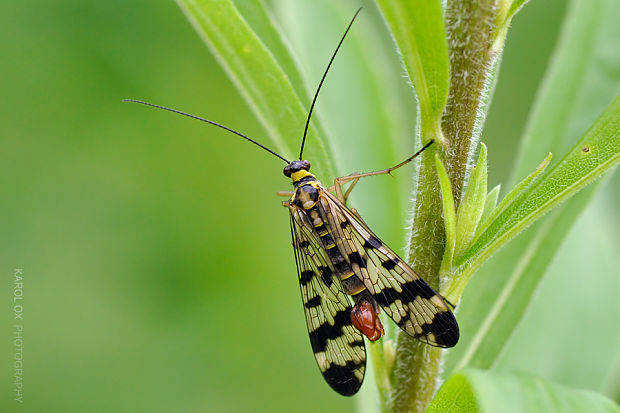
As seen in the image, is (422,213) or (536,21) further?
(536,21)

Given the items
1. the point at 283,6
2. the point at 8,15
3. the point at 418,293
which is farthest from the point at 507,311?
the point at 8,15

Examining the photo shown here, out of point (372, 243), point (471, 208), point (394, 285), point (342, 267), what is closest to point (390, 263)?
point (394, 285)

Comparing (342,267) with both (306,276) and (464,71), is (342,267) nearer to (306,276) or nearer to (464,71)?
(306,276)

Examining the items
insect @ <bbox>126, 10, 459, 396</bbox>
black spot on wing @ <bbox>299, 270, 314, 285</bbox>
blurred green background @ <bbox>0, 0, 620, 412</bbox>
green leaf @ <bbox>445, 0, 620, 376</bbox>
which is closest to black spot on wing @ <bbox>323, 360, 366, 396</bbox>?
insect @ <bbox>126, 10, 459, 396</bbox>

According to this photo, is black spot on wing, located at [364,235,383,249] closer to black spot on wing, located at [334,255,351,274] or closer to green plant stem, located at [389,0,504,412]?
black spot on wing, located at [334,255,351,274]

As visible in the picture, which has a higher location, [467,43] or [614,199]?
[614,199]

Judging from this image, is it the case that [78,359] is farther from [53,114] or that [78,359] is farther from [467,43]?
[467,43]

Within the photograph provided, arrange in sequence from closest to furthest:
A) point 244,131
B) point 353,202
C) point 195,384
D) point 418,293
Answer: point 418,293
point 353,202
point 195,384
point 244,131
